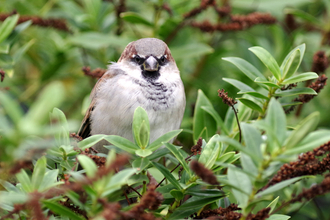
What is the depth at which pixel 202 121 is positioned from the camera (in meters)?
1.94

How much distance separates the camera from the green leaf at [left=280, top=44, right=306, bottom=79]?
4.87 ft

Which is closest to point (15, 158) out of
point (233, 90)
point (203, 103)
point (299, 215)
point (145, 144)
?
point (145, 144)

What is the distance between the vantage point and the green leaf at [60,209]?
1.02m

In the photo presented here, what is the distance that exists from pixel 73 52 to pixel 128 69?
2.18 feet

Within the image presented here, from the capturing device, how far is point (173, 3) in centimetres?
274

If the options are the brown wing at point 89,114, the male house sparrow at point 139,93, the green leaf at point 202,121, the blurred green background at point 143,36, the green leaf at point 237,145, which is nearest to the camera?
the green leaf at point 237,145

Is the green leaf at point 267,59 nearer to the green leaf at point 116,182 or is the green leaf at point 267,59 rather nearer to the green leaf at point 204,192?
the green leaf at point 204,192

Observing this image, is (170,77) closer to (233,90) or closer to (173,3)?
(233,90)

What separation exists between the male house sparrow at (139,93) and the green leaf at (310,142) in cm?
122

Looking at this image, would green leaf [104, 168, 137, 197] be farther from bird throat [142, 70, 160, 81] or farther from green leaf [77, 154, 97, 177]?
bird throat [142, 70, 160, 81]

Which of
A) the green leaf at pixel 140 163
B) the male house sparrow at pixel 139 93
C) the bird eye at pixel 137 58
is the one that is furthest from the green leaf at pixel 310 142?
the bird eye at pixel 137 58

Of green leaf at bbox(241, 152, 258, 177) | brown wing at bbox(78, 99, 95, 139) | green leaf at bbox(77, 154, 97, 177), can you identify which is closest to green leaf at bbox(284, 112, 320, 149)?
green leaf at bbox(241, 152, 258, 177)

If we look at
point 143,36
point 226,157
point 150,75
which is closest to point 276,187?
point 226,157

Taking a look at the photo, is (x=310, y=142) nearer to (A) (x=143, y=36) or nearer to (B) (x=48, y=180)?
(B) (x=48, y=180)
